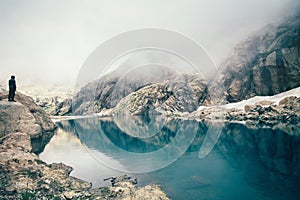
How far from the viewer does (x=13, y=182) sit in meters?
20.5

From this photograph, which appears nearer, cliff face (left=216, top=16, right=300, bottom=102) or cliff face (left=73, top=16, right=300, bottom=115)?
cliff face (left=216, top=16, right=300, bottom=102)

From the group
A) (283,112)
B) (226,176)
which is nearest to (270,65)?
(283,112)

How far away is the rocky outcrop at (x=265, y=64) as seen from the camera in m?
Result: 140

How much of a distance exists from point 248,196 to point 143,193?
32.0ft

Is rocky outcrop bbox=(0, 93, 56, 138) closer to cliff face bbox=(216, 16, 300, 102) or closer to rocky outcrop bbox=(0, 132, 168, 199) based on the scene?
rocky outcrop bbox=(0, 132, 168, 199)

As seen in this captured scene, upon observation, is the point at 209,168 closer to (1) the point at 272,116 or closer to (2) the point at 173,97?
(1) the point at 272,116

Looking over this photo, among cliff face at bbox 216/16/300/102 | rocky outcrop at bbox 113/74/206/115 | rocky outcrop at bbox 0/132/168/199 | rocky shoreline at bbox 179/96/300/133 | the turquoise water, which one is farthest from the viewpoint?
rocky outcrop at bbox 113/74/206/115

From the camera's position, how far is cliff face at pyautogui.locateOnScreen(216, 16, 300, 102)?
140 meters

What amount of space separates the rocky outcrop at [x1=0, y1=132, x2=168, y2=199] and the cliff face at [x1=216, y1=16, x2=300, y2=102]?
146 m

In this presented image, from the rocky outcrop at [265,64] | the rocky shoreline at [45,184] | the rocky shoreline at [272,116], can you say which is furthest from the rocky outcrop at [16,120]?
the rocky outcrop at [265,64]

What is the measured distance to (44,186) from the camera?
20.5 metres

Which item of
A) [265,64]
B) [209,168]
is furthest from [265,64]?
[209,168]

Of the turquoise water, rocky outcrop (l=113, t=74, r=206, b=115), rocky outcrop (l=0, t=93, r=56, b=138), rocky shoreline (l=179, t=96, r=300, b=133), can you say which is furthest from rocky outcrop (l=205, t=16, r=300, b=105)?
rocky outcrop (l=0, t=93, r=56, b=138)

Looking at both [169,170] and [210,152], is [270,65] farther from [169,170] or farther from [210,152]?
[169,170]
